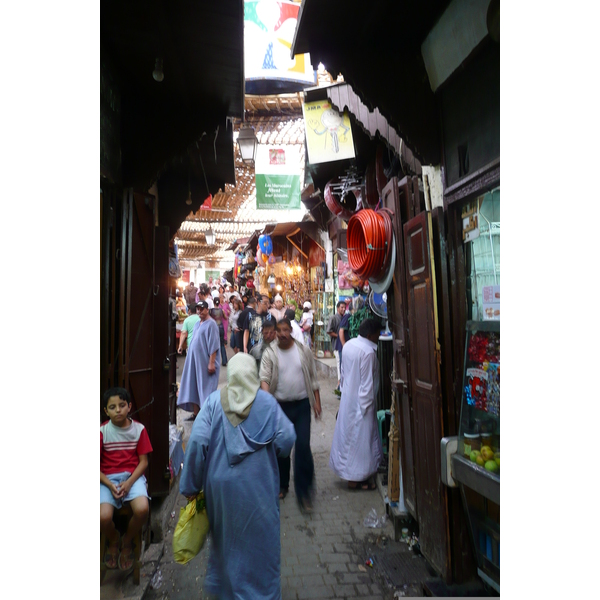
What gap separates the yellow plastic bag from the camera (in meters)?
2.76

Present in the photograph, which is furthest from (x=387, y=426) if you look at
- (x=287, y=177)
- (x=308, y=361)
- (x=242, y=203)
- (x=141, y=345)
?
(x=242, y=203)

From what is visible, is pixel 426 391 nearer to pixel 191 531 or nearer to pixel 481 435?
pixel 481 435

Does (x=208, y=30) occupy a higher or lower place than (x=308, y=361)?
higher

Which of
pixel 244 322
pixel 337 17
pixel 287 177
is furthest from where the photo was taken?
pixel 287 177

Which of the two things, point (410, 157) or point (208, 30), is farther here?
point (410, 157)

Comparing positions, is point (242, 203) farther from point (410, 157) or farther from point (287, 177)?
point (410, 157)

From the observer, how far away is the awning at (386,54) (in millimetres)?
3355

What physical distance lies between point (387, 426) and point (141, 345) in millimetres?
3111

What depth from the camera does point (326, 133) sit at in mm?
6660

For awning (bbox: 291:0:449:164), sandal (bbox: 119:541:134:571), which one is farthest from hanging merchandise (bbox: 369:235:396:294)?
sandal (bbox: 119:541:134:571)

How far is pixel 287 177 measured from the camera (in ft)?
34.8

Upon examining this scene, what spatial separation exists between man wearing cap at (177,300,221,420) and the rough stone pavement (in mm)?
1790

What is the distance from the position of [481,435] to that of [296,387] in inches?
79.3

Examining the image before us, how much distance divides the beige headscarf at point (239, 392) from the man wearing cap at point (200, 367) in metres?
3.89
